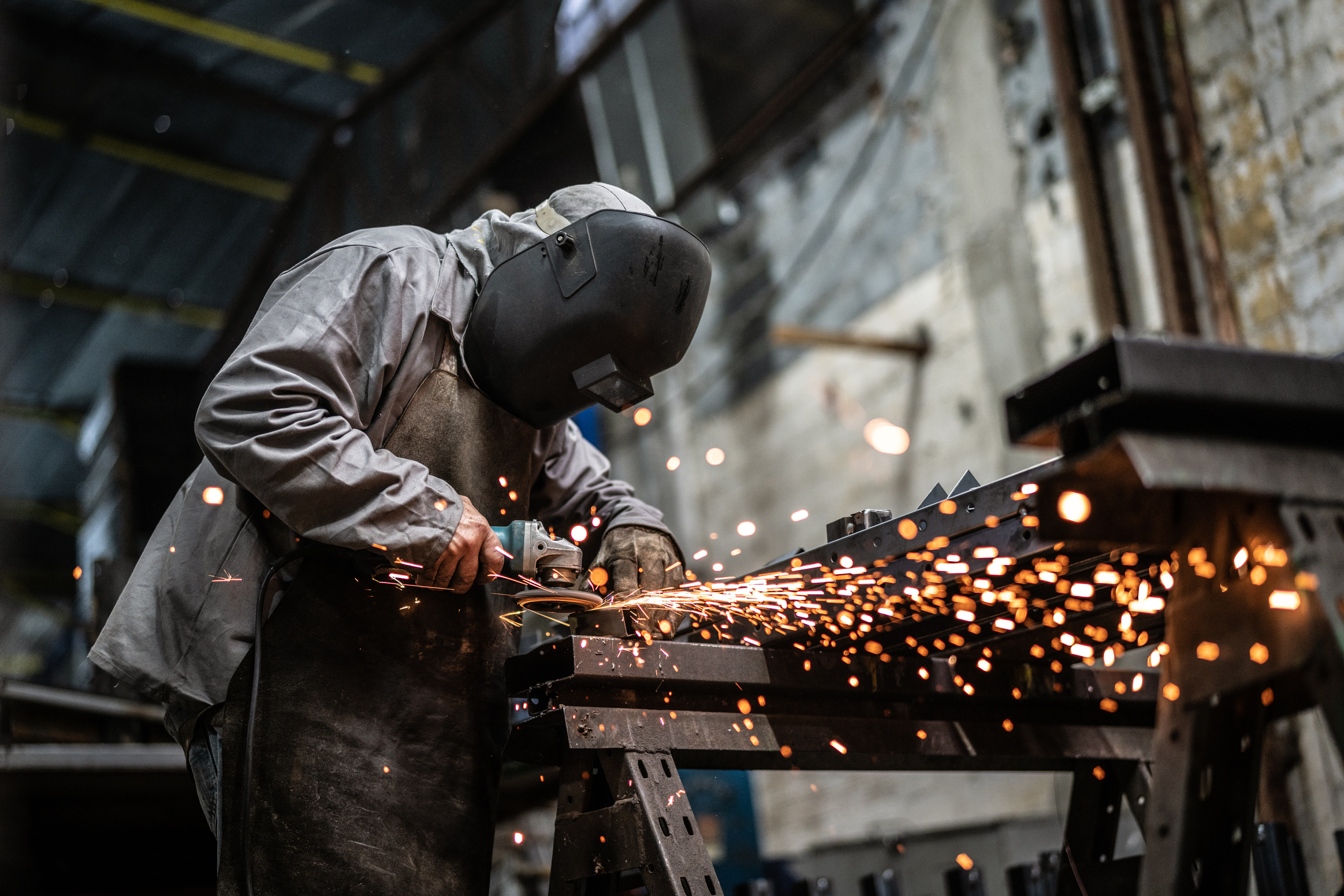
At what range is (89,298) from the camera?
629cm

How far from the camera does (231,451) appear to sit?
1.82 metres

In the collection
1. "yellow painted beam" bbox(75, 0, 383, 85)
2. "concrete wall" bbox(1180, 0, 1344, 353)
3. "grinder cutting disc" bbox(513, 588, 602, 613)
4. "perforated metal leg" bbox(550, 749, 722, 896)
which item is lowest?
"perforated metal leg" bbox(550, 749, 722, 896)

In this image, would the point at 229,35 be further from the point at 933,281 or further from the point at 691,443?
the point at 691,443

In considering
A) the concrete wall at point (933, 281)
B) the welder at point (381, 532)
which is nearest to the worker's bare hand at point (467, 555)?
the welder at point (381, 532)

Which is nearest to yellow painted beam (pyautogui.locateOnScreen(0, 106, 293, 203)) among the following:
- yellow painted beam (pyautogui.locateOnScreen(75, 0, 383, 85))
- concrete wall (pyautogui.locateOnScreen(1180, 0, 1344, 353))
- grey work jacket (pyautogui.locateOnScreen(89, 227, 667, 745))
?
yellow painted beam (pyautogui.locateOnScreen(75, 0, 383, 85))

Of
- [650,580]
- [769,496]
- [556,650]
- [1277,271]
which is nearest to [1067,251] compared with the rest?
[1277,271]

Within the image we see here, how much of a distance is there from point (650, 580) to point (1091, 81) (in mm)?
4255

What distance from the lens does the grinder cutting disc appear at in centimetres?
189

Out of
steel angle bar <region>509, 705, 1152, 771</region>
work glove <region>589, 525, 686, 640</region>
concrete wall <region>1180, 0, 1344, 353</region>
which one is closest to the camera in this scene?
steel angle bar <region>509, 705, 1152, 771</region>

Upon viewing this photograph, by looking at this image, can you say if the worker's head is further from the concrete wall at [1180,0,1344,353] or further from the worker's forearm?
the concrete wall at [1180,0,1344,353]

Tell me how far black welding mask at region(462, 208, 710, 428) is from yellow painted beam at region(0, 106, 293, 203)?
3627 millimetres

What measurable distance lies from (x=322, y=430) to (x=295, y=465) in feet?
0.23

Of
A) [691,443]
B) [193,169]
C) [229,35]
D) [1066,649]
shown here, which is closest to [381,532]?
[1066,649]

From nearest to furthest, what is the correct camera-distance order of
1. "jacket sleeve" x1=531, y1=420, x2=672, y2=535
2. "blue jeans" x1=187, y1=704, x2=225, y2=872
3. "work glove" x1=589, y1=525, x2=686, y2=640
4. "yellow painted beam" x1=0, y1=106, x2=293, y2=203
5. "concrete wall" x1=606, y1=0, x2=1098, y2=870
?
"blue jeans" x1=187, y1=704, x2=225, y2=872 < "work glove" x1=589, y1=525, x2=686, y2=640 < "jacket sleeve" x1=531, y1=420, x2=672, y2=535 < "yellow painted beam" x1=0, y1=106, x2=293, y2=203 < "concrete wall" x1=606, y1=0, x2=1098, y2=870
